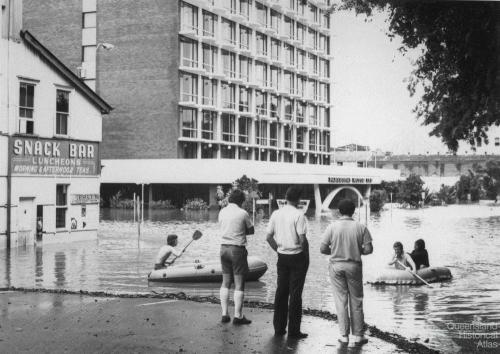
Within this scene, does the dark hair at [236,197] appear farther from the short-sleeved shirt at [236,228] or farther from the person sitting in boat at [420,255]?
the person sitting in boat at [420,255]

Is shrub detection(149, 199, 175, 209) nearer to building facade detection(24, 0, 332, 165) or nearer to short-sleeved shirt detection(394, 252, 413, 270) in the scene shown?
building facade detection(24, 0, 332, 165)

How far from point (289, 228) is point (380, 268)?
45.6ft

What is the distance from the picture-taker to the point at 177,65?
59.7 meters

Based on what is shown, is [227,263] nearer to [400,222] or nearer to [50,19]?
[400,222]

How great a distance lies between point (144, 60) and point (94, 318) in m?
51.1

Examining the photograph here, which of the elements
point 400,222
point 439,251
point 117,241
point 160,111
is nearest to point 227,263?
point 439,251

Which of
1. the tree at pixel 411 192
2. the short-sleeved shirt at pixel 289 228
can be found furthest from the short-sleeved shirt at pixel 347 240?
the tree at pixel 411 192

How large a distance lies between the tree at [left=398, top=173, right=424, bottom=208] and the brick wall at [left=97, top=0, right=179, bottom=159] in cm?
2022

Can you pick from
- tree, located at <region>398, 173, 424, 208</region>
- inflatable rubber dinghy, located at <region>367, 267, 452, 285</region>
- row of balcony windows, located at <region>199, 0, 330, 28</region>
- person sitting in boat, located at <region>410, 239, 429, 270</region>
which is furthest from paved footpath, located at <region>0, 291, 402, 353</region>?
row of balcony windows, located at <region>199, 0, 330, 28</region>

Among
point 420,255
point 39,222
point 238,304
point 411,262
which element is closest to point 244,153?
point 39,222

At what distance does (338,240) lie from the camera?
9273mm

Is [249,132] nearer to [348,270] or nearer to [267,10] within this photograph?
[267,10]

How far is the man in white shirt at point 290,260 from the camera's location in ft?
31.0

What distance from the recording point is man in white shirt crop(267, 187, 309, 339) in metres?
9.45
